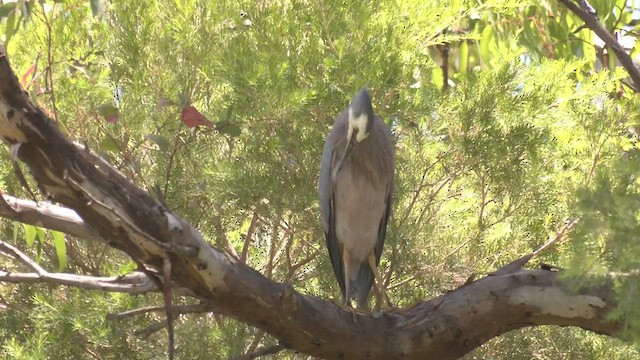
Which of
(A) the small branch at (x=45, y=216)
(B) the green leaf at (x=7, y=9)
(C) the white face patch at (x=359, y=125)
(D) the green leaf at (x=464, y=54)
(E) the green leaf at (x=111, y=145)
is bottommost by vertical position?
(A) the small branch at (x=45, y=216)

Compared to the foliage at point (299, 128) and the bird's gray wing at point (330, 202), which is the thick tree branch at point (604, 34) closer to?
the foliage at point (299, 128)

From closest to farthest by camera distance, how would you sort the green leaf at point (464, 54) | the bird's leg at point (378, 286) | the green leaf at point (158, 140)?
the green leaf at point (158, 140) → the bird's leg at point (378, 286) → the green leaf at point (464, 54)

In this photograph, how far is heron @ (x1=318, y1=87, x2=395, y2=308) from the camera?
266 centimetres

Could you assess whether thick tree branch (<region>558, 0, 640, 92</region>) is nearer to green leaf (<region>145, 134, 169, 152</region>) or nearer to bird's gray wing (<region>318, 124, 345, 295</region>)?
bird's gray wing (<region>318, 124, 345, 295</region>)

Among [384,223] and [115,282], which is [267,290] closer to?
[115,282]

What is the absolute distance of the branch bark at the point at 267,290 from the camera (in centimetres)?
156

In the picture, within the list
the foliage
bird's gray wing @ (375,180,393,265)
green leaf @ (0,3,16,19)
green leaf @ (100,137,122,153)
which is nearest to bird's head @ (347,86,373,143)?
the foliage

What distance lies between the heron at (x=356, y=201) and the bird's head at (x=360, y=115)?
0.05 metres

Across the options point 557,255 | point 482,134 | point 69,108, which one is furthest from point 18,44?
point 557,255

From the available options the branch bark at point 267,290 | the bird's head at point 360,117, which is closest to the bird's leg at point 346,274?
the bird's head at point 360,117

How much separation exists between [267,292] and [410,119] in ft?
2.88

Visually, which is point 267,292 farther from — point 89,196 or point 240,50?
point 240,50

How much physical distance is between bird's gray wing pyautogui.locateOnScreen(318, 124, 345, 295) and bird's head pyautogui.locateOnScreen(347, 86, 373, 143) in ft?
0.39

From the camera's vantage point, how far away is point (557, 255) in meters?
2.62
